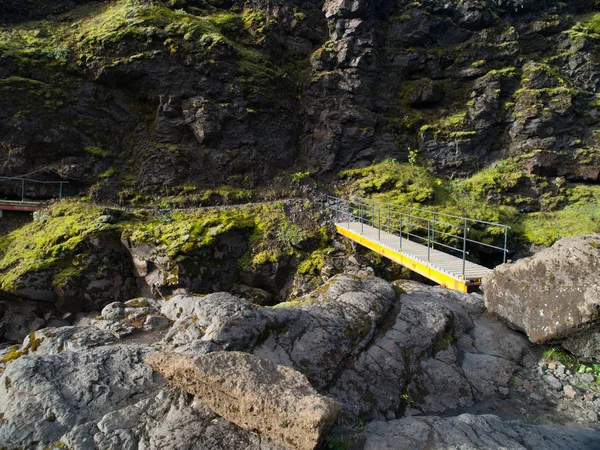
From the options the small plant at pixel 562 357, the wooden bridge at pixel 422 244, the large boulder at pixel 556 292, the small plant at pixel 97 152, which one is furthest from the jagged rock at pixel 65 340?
the small plant at pixel 97 152

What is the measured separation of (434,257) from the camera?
992 centimetres

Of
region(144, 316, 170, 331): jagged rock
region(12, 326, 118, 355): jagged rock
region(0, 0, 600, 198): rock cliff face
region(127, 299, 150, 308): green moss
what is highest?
region(0, 0, 600, 198): rock cliff face

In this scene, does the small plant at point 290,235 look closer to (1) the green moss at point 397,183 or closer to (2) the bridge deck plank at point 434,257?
(2) the bridge deck plank at point 434,257

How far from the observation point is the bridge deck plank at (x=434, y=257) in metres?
8.33

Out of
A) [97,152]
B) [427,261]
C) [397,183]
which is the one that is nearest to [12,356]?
[427,261]

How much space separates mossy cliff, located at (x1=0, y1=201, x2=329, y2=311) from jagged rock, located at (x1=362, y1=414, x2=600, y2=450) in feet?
33.8

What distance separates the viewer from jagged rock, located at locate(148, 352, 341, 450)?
2.71 metres

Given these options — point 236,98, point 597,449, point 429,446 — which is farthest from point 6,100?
point 597,449

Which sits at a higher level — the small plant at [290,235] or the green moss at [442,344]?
the green moss at [442,344]

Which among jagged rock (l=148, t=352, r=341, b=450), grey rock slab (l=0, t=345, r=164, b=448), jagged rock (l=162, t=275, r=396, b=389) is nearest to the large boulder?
jagged rock (l=162, t=275, r=396, b=389)

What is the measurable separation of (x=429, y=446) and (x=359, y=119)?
19.1 m

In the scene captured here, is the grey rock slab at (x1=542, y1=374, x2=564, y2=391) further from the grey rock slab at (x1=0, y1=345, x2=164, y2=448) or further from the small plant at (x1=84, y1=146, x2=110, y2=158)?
the small plant at (x1=84, y1=146, x2=110, y2=158)

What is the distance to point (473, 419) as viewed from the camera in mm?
3619

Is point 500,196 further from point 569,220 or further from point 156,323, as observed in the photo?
point 156,323
